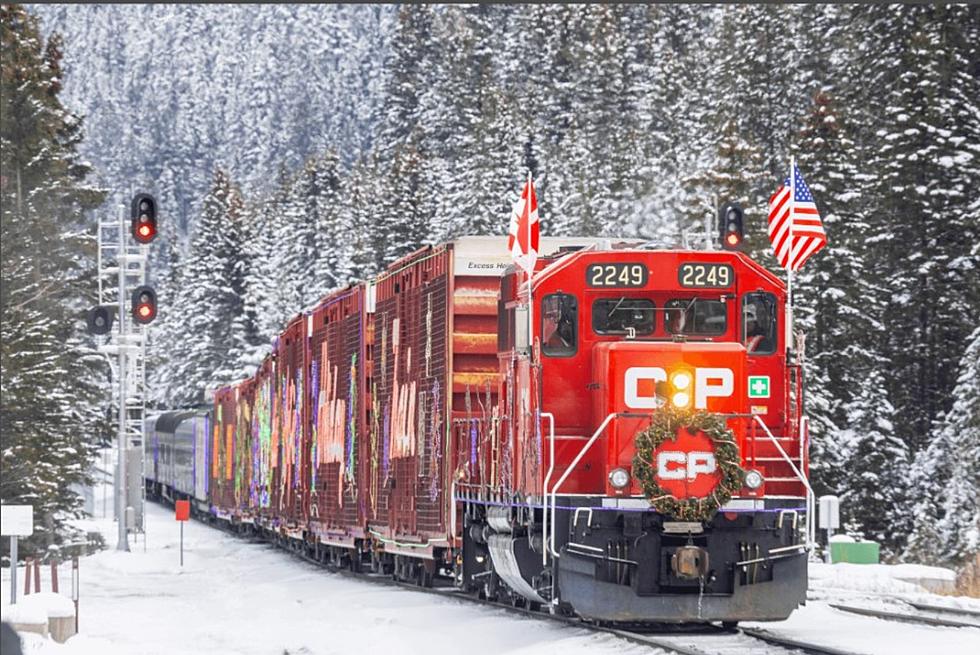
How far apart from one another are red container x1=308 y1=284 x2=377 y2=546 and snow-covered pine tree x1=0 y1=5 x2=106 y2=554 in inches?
331

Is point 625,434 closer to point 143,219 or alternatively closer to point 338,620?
point 338,620

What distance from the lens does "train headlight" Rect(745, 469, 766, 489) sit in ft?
51.4

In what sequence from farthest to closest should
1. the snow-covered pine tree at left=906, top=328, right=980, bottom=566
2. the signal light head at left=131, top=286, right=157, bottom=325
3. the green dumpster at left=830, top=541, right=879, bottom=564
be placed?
the snow-covered pine tree at left=906, top=328, right=980, bottom=566 < the green dumpster at left=830, top=541, right=879, bottom=564 < the signal light head at left=131, top=286, right=157, bottom=325

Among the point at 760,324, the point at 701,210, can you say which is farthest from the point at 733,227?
the point at 701,210

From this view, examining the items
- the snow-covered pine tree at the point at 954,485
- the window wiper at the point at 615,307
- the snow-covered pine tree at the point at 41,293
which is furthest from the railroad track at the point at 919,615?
the snow-covered pine tree at the point at 41,293

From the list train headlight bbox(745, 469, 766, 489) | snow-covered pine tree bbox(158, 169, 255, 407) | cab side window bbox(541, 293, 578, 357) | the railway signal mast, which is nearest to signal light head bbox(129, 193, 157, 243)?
the railway signal mast

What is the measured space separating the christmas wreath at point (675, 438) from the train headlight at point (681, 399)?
0.82 ft

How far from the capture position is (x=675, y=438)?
1540cm

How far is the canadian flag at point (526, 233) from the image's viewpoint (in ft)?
53.2

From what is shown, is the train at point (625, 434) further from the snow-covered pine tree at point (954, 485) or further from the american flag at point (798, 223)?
the snow-covered pine tree at point (954, 485)

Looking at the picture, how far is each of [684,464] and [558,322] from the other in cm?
201

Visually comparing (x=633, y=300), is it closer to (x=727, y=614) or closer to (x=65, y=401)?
(x=727, y=614)

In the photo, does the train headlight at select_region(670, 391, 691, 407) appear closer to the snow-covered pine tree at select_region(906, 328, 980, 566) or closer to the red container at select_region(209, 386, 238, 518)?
the snow-covered pine tree at select_region(906, 328, 980, 566)

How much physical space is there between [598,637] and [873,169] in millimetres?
39488
